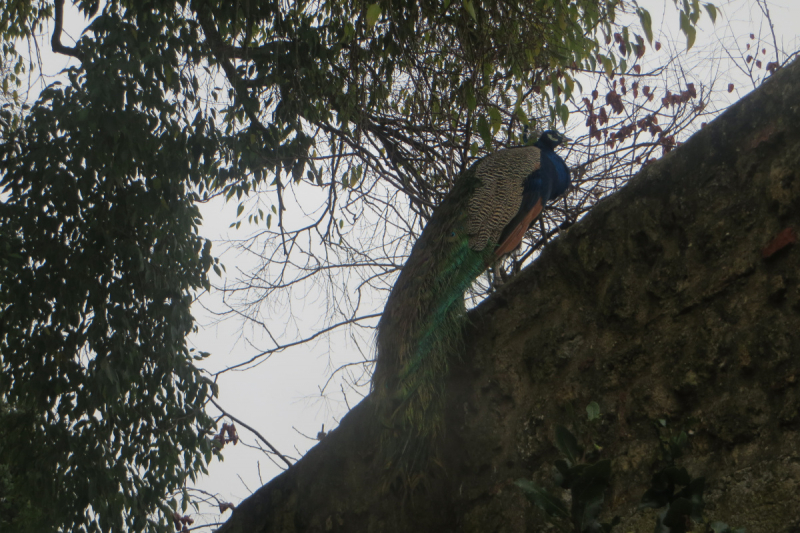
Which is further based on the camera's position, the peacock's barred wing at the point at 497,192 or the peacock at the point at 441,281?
the peacock's barred wing at the point at 497,192

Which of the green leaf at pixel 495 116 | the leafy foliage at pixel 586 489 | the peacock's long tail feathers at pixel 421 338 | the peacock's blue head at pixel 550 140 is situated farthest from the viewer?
the peacock's blue head at pixel 550 140

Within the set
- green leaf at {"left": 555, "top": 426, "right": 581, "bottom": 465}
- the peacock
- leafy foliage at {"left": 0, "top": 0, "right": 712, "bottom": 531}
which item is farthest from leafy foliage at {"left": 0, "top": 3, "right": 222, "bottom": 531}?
green leaf at {"left": 555, "top": 426, "right": 581, "bottom": 465}

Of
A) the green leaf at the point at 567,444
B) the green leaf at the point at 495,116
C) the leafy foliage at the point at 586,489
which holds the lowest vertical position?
the leafy foliage at the point at 586,489

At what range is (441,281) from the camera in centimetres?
290

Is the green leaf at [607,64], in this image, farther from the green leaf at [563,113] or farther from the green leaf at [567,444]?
the green leaf at [567,444]

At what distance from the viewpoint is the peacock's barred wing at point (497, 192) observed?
10.9ft

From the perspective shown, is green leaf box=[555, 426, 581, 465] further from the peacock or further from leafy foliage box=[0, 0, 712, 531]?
leafy foliage box=[0, 0, 712, 531]

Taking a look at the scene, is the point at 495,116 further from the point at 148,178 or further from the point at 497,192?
the point at 148,178

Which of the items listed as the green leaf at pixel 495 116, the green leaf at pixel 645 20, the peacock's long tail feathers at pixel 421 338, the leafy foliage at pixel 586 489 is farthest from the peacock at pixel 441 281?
the leafy foliage at pixel 586 489

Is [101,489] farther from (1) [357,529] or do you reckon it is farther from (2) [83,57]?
(2) [83,57]

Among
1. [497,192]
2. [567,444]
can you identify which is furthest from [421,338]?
[567,444]

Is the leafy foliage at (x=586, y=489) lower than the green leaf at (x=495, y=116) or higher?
lower

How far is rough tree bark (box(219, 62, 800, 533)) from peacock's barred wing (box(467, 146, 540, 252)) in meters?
0.84

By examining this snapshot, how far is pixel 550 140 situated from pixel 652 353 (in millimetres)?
2613
